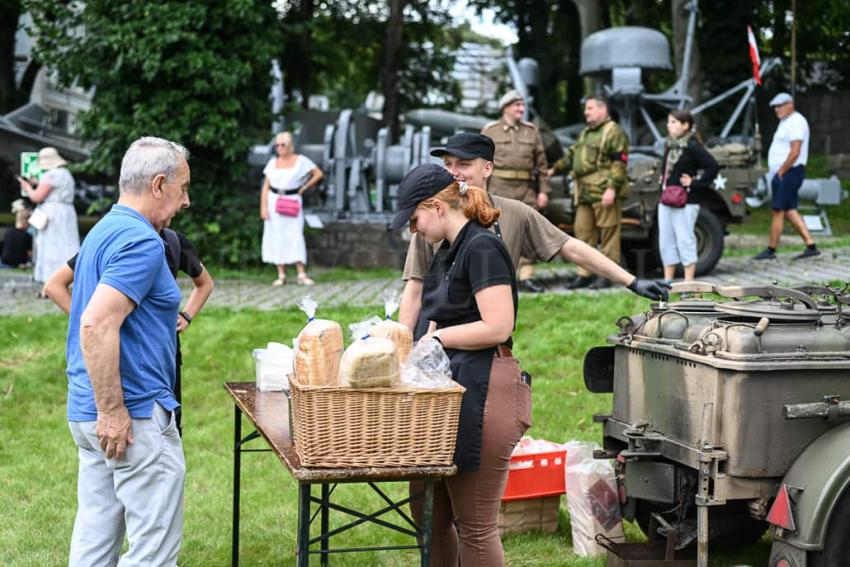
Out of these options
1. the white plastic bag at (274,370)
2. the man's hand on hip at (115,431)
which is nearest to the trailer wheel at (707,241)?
the white plastic bag at (274,370)

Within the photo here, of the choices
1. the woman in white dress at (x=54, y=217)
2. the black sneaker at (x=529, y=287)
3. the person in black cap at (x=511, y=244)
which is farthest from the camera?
the woman in white dress at (x=54, y=217)

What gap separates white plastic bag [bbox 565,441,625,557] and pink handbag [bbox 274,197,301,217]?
802 centimetres

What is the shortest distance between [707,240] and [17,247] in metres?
9.32

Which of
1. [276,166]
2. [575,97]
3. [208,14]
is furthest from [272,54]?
[575,97]

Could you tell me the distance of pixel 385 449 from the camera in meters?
3.97

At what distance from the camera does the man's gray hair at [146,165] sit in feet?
13.8

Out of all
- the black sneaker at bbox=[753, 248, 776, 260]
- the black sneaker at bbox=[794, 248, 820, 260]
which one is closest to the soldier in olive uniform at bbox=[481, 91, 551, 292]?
the black sneaker at bbox=[753, 248, 776, 260]

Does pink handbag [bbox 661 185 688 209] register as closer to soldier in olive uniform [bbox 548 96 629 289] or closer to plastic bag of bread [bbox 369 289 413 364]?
soldier in olive uniform [bbox 548 96 629 289]

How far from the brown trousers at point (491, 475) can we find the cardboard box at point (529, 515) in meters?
1.78

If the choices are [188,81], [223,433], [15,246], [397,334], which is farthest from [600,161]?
[15,246]

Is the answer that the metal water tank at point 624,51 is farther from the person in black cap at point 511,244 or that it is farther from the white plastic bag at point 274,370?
the white plastic bag at point 274,370

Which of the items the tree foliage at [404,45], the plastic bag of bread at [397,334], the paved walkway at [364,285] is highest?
the tree foliage at [404,45]

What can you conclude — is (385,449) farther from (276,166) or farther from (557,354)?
(276,166)

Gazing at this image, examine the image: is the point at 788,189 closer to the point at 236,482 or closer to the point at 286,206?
the point at 286,206
